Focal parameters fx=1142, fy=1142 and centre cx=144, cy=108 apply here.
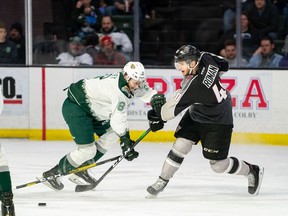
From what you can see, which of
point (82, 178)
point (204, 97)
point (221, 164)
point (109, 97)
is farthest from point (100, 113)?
point (221, 164)

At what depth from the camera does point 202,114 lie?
Result: 7473mm

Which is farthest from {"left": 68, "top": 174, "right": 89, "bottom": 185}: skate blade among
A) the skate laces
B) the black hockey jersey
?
the skate laces

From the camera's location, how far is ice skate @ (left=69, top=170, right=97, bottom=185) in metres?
7.91

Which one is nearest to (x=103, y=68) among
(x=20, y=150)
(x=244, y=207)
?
(x=20, y=150)

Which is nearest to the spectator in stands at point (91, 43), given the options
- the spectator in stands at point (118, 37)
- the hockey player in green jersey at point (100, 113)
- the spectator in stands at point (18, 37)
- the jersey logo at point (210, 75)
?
the spectator in stands at point (118, 37)

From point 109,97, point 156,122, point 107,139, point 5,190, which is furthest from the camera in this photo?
point 107,139

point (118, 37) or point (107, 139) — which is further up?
point (118, 37)

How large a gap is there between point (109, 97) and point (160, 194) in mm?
775

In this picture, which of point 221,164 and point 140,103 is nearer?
point 221,164

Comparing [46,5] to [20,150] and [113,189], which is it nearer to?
[20,150]

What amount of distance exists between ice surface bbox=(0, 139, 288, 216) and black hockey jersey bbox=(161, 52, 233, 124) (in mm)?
564

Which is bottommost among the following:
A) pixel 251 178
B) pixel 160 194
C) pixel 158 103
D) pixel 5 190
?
pixel 160 194

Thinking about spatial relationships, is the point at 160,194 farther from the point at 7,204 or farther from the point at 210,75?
the point at 7,204

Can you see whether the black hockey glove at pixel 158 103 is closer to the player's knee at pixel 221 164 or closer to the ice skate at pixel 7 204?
the player's knee at pixel 221 164
